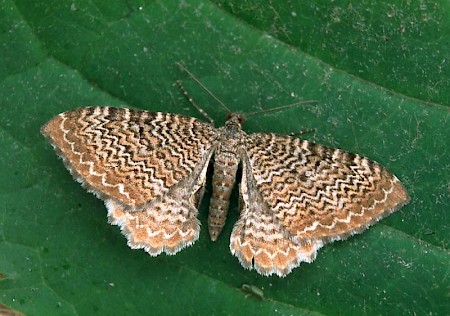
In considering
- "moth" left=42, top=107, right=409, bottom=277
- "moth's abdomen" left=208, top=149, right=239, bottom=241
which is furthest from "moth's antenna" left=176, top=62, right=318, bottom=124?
"moth's abdomen" left=208, top=149, right=239, bottom=241

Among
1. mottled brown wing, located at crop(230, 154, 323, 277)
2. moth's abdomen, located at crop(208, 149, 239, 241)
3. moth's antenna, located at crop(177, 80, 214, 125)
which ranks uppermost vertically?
moth's antenna, located at crop(177, 80, 214, 125)

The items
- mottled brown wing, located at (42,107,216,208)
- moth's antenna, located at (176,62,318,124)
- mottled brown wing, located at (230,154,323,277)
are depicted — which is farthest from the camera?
moth's antenna, located at (176,62,318,124)

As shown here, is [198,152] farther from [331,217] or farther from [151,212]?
[331,217]

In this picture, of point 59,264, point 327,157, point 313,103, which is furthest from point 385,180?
point 59,264

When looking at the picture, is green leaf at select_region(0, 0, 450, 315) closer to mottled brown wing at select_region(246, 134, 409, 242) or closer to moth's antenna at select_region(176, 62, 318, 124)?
moth's antenna at select_region(176, 62, 318, 124)

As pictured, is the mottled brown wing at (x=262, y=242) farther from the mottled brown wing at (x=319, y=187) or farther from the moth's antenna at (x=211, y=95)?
the moth's antenna at (x=211, y=95)

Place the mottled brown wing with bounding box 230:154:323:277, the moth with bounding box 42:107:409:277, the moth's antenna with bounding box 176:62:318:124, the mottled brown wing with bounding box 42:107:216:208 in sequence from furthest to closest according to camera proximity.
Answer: the moth's antenna with bounding box 176:62:318:124
the mottled brown wing with bounding box 230:154:323:277
the moth with bounding box 42:107:409:277
the mottled brown wing with bounding box 42:107:216:208

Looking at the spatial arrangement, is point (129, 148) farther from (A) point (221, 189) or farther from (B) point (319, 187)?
(B) point (319, 187)

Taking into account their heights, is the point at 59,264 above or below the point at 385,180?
below

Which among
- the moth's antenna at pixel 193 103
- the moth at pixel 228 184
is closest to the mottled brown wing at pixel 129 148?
the moth at pixel 228 184
